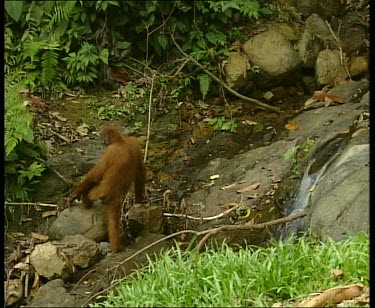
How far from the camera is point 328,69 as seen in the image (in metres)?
7.36

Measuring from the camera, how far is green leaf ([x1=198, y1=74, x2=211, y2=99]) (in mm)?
6164

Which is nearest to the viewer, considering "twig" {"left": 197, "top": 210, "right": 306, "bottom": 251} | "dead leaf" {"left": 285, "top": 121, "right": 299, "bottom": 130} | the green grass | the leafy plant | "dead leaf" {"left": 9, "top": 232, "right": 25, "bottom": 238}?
the green grass

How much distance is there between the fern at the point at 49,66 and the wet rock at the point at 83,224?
1.11 m

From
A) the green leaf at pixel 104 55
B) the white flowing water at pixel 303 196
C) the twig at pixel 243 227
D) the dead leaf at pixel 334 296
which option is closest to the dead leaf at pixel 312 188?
the white flowing water at pixel 303 196

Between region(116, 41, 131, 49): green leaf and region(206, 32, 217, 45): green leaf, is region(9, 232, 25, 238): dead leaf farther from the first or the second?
region(206, 32, 217, 45): green leaf

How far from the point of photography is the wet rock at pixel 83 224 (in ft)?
17.1

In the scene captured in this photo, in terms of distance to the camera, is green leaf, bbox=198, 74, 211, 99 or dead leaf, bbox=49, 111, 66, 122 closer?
dead leaf, bbox=49, 111, 66, 122

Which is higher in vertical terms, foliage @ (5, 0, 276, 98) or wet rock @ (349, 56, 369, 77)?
foliage @ (5, 0, 276, 98)

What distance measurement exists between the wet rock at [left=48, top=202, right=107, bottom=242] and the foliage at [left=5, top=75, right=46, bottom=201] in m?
0.54

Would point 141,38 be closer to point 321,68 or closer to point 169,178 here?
point 169,178

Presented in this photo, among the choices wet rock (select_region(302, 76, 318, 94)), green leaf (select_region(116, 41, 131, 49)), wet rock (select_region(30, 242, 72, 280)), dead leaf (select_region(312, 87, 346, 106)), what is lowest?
wet rock (select_region(30, 242, 72, 280))

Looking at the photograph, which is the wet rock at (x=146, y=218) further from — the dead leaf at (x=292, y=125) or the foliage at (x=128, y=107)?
the dead leaf at (x=292, y=125)

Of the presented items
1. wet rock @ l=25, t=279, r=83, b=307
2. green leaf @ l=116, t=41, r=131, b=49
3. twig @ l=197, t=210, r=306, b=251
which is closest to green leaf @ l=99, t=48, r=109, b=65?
green leaf @ l=116, t=41, r=131, b=49

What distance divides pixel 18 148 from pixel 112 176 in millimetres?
1101
